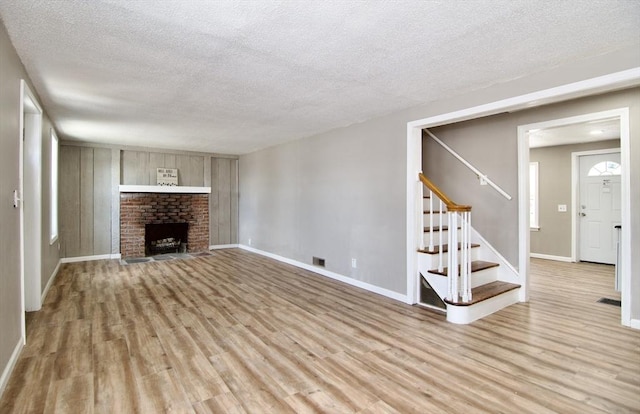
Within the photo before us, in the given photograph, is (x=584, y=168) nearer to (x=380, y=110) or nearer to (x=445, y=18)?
(x=380, y=110)

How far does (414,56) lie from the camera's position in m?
2.50

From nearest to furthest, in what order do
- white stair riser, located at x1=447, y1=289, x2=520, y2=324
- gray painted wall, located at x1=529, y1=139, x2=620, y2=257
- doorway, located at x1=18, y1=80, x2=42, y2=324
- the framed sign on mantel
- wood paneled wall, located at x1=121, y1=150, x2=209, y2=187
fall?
white stair riser, located at x1=447, y1=289, x2=520, y2=324 < doorway, located at x1=18, y1=80, x2=42, y2=324 < gray painted wall, located at x1=529, y1=139, x2=620, y2=257 < wood paneled wall, located at x1=121, y1=150, x2=209, y2=187 < the framed sign on mantel

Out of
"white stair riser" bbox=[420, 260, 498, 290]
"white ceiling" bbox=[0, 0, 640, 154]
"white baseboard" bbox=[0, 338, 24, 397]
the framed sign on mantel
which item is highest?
"white ceiling" bbox=[0, 0, 640, 154]

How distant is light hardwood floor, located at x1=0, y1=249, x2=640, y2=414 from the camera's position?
1964mm

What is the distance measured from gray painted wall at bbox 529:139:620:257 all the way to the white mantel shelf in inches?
282

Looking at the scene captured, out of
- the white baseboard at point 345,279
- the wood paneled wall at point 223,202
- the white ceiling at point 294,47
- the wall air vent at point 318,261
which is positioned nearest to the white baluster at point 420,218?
the white baseboard at point 345,279

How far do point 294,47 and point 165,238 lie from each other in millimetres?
6283

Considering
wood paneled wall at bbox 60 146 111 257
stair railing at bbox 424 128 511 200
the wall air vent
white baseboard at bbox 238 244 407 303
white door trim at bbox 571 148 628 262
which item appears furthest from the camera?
white door trim at bbox 571 148 628 262

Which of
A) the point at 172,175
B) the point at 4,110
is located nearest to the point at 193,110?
the point at 4,110

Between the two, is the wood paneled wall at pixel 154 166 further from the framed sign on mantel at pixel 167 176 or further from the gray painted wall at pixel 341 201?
the gray painted wall at pixel 341 201

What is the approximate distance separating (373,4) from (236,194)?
6884 millimetres

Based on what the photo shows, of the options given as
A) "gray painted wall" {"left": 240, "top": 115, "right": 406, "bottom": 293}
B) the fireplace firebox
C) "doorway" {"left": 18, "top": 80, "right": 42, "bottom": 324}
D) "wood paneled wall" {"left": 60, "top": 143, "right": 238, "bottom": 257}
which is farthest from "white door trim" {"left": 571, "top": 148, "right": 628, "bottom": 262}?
"doorway" {"left": 18, "top": 80, "right": 42, "bottom": 324}

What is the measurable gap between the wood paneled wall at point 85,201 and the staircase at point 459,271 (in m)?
6.15

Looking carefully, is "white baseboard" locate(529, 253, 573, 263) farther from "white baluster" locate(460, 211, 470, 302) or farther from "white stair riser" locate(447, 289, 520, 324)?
"white baluster" locate(460, 211, 470, 302)
